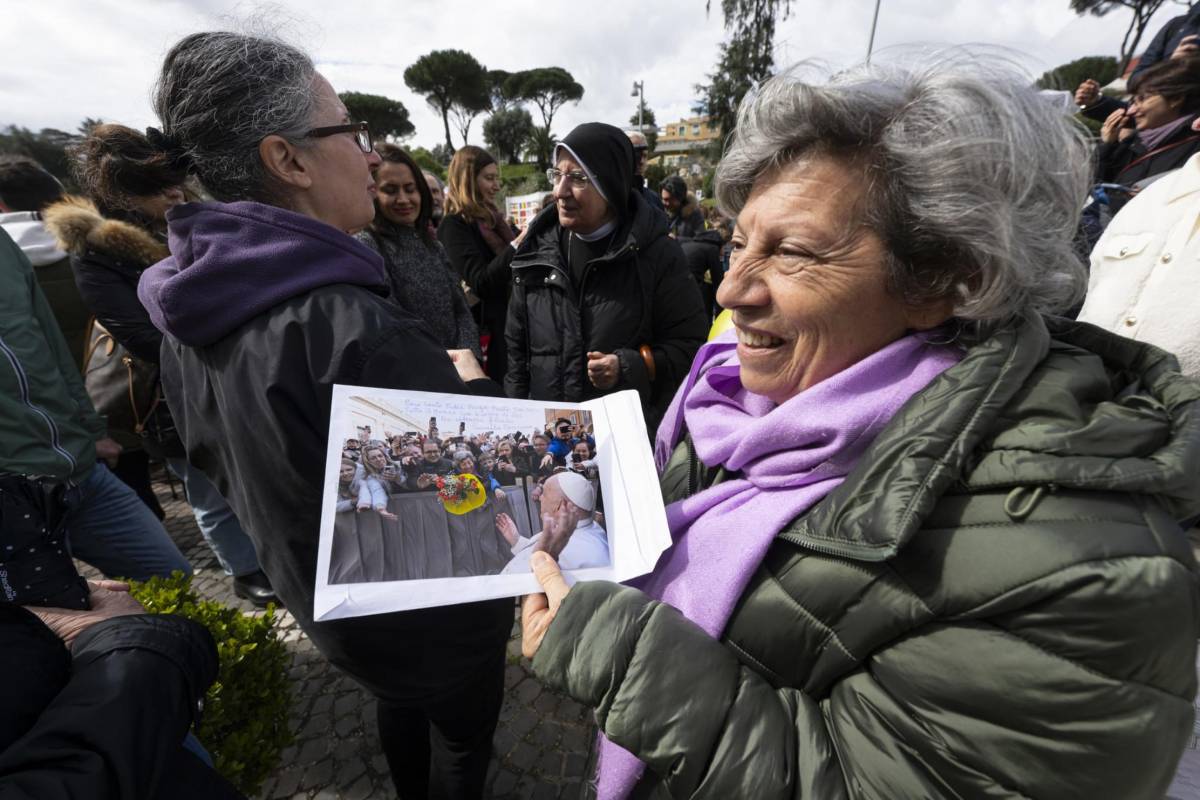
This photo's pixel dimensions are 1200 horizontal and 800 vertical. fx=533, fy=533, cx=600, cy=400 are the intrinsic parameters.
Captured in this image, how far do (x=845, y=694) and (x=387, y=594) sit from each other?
0.85 m

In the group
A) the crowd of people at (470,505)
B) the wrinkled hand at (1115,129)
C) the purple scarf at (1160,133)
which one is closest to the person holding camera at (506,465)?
the crowd of people at (470,505)

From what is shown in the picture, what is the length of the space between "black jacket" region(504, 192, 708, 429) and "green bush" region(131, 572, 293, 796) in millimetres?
1700

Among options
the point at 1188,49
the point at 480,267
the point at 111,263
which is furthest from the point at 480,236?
the point at 1188,49

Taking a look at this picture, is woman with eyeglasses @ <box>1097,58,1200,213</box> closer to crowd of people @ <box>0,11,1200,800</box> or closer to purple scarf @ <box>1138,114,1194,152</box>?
purple scarf @ <box>1138,114,1194,152</box>

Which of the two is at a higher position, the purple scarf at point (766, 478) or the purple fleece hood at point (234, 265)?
the purple fleece hood at point (234, 265)

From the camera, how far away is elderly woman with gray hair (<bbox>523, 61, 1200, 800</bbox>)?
77cm

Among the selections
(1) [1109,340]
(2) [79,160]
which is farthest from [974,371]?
(2) [79,160]

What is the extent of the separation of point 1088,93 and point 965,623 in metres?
7.13

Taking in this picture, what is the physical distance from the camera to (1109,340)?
110cm

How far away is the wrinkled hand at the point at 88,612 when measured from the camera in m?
1.20

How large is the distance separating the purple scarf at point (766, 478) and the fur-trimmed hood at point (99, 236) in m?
3.20

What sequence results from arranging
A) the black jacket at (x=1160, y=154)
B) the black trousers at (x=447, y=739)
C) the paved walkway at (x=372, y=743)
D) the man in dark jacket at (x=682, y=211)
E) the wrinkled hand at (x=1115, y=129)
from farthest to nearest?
the man in dark jacket at (x=682, y=211)
the wrinkled hand at (x=1115, y=129)
the black jacket at (x=1160, y=154)
the paved walkway at (x=372, y=743)
the black trousers at (x=447, y=739)

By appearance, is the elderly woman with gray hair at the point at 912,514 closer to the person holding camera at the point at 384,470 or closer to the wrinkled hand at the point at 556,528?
the wrinkled hand at the point at 556,528

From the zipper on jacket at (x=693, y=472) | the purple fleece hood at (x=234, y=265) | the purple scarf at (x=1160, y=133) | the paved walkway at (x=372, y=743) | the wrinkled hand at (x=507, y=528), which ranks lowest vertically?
the paved walkway at (x=372, y=743)
